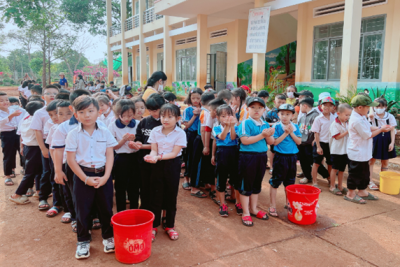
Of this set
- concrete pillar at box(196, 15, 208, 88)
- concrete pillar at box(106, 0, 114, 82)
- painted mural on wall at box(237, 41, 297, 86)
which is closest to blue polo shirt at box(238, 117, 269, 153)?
concrete pillar at box(196, 15, 208, 88)

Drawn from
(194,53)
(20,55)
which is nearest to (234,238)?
(194,53)

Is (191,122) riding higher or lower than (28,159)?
higher

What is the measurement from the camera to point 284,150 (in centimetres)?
366

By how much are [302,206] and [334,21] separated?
7497 mm

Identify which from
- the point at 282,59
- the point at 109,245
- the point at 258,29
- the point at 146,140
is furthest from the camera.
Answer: the point at 282,59

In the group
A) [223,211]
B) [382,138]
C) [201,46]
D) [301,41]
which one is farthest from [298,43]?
[223,211]

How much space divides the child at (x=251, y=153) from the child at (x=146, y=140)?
0.98 meters

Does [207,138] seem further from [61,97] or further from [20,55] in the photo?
[20,55]

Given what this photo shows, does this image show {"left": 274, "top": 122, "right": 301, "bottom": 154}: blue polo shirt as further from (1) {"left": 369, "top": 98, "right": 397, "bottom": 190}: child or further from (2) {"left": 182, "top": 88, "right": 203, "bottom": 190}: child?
(1) {"left": 369, "top": 98, "right": 397, "bottom": 190}: child

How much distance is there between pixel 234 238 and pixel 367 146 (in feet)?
7.67

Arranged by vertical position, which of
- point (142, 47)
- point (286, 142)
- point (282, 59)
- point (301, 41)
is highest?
point (142, 47)

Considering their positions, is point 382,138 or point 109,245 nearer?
point 109,245

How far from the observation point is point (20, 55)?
44031mm

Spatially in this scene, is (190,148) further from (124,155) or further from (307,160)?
(307,160)
